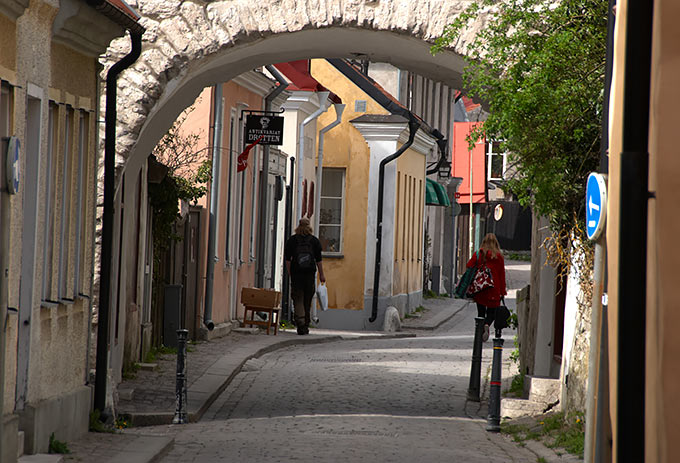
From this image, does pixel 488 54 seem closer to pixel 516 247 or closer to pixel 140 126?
pixel 140 126

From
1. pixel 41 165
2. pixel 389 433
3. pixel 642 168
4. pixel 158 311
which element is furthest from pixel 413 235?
pixel 642 168

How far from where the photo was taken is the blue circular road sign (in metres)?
5.76

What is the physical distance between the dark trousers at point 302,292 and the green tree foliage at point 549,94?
35.7 ft

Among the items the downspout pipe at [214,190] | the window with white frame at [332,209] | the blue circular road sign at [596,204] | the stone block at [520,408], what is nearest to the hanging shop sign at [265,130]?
the downspout pipe at [214,190]

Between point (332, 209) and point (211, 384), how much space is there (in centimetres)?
1478

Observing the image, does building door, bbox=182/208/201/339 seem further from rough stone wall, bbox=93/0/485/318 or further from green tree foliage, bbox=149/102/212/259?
rough stone wall, bbox=93/0/485/318

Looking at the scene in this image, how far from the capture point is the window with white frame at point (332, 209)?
91.8 ft

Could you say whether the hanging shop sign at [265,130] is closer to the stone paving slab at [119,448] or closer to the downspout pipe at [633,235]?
the stone paving slab at [119,448]

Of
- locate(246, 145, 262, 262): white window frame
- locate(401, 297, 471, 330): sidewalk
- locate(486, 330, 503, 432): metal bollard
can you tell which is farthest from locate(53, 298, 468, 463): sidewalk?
locate(401, 297, 471, 330): sidewalk

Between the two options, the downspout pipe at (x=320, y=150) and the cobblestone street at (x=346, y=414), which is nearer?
the cobblestone street at (x=346, y=414)

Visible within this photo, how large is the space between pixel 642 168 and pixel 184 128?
1589 cm

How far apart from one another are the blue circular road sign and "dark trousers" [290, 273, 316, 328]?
15.4 meters

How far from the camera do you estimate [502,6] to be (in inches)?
409

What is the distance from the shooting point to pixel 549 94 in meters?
9.29
